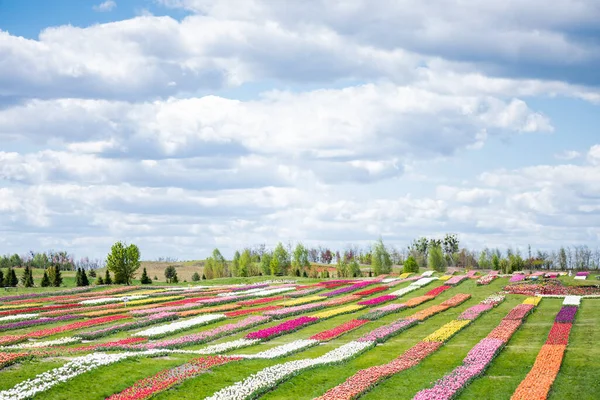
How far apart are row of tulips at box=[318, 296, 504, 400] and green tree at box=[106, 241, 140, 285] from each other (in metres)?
64.9

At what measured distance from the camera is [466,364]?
30109 millimetres

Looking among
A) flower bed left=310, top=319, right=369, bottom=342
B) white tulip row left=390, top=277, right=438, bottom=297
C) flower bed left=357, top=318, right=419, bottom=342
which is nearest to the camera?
flower bed left=357, top=318, right=419, bottom=342

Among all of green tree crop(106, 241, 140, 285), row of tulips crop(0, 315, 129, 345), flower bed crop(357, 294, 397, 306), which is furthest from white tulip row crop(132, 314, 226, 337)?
green tree crop(106, 241, 140, 285)

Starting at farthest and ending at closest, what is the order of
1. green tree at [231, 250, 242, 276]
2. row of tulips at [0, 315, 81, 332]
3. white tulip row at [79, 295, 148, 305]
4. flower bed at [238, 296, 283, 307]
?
green tree at [231, 250, 242, 276] → white tulip row at [79, 295, 148, 305] → flower bed at [238, 296, 283, 307] → row of tulips at [0, 315, 81, 332]

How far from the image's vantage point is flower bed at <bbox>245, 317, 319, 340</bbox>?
39.0 metres

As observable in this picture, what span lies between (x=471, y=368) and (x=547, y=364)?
3929 mm

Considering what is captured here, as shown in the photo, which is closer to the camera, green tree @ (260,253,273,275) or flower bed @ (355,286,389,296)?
flower bed @ (355,286,389,296)

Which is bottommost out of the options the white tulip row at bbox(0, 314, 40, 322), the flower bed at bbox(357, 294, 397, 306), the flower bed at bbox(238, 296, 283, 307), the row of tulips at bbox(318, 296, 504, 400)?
the row of tulips at bbox(318, 296, 504, 400)

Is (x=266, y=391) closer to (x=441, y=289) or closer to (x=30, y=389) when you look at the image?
(x=30, y=389)

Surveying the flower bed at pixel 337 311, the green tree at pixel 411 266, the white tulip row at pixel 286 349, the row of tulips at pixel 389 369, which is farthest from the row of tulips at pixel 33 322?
the green tree at pixel 411 266

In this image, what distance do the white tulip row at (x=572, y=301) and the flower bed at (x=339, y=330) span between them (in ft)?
56.2

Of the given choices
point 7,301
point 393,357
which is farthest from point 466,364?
point 7,301

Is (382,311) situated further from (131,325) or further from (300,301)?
(131,325)

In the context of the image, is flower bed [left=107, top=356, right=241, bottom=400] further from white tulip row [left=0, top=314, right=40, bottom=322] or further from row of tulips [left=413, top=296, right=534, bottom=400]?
white tulip row [left=0, top=314, right=40, bottom=322]
